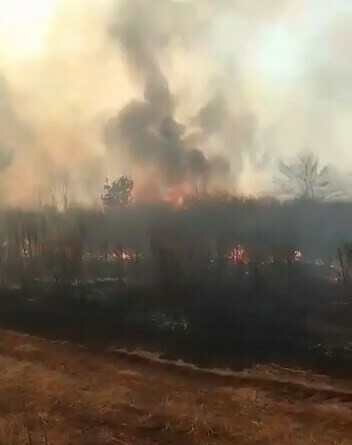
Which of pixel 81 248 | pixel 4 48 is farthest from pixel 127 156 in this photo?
pixel 4 48

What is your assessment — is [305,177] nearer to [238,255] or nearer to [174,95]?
[238,255]

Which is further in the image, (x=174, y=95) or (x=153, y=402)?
(x=174, y=95)

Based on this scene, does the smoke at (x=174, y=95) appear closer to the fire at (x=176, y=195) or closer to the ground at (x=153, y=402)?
the fire at (x=176, y=195)

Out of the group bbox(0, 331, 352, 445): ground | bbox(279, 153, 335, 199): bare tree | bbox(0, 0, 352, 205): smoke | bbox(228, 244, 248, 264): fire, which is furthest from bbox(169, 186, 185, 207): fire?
bbox(0, 331, 352, 445): ground

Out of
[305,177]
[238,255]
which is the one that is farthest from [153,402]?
[305,177]

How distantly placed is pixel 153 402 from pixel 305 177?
1304 mm

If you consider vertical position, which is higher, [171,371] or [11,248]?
[11,248]

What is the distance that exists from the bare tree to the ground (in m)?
0.84

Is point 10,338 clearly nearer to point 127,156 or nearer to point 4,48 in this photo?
point 127,156

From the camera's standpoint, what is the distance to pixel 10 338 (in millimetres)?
3352

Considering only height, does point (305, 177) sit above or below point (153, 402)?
above

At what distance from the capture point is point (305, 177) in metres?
2.98

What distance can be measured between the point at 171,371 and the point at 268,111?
136 centimetres

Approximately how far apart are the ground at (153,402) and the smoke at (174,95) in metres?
0.88
